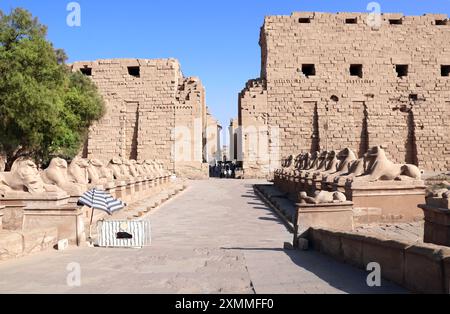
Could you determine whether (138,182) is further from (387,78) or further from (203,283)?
(387,78)

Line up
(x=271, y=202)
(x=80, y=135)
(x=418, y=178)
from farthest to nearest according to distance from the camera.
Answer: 1. (x=80, y=135)
2. (x=271, y=202)
3. (x=418, y=178)

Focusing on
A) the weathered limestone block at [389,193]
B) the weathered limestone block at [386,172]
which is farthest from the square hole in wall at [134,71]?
the weathered limestone block at [389,193]

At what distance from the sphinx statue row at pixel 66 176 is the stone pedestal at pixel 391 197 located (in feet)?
18.2

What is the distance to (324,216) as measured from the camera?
22.5 feet

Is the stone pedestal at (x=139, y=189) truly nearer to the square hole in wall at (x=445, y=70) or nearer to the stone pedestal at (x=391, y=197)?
the stone pedestal at (x=391, y=197)

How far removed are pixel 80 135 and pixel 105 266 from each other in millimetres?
20396

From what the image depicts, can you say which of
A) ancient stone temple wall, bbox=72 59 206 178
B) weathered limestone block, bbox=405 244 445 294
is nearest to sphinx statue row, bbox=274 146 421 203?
weathered limestone block, bbox=405 244 445 294

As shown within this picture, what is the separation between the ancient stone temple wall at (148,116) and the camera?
2570 cm

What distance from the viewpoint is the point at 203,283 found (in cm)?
Result: 402

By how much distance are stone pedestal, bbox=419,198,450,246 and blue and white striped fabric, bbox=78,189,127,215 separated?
204 inches

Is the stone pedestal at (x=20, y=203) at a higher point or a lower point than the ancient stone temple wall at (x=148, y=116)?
lower

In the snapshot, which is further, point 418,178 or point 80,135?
point 80,135

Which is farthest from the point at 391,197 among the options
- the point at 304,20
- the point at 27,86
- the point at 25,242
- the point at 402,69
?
the point at 402,69

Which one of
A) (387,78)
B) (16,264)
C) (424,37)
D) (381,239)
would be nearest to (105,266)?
(16,264)
